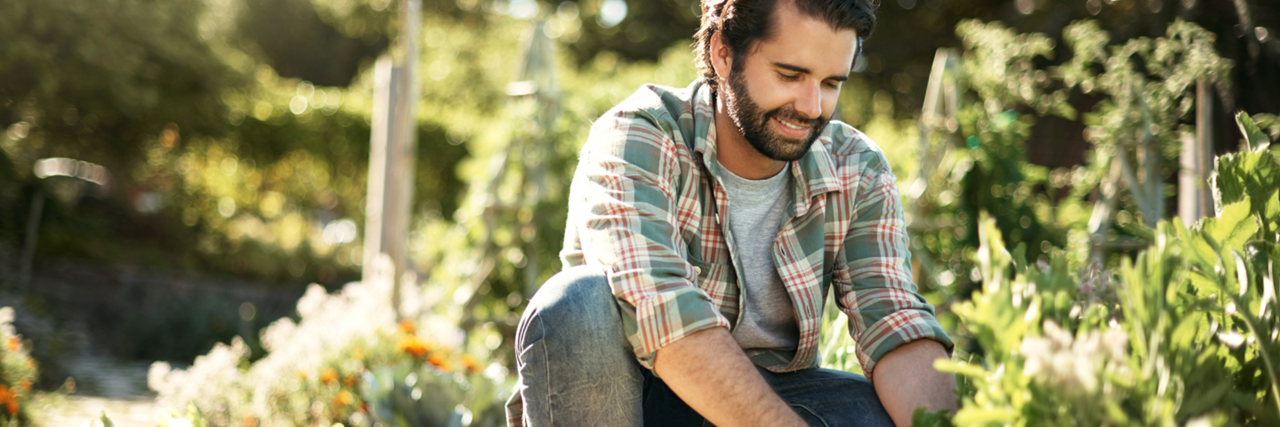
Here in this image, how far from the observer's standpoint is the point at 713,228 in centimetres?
154

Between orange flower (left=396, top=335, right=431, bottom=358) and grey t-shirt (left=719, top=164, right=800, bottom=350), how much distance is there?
172 centimetres

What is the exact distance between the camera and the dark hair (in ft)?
4.70

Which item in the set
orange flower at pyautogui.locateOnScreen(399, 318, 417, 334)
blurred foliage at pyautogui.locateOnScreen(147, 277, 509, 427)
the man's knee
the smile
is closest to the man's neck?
the smile

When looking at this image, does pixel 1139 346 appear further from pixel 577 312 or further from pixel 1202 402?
pixel 577 312

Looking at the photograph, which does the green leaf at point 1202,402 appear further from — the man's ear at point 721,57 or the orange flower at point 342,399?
the orange flower at point 342,399

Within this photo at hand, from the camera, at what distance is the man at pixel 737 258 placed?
4.21 feet

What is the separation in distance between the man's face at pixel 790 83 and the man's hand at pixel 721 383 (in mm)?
409

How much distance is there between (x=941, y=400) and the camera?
A: 1.33 m

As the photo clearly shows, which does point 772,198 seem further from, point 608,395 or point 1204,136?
point 1204,136

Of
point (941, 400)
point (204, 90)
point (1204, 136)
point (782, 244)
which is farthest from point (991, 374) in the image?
point (204, 90)

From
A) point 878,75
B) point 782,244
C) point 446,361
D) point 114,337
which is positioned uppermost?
point 878,75

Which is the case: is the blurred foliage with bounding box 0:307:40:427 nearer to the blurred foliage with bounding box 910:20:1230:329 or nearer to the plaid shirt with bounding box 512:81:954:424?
the plaid shirt with bounding box 512:81:954:424

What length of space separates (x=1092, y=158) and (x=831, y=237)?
201cm

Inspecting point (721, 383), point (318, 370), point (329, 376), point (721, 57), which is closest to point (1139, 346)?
point (721, 383)
